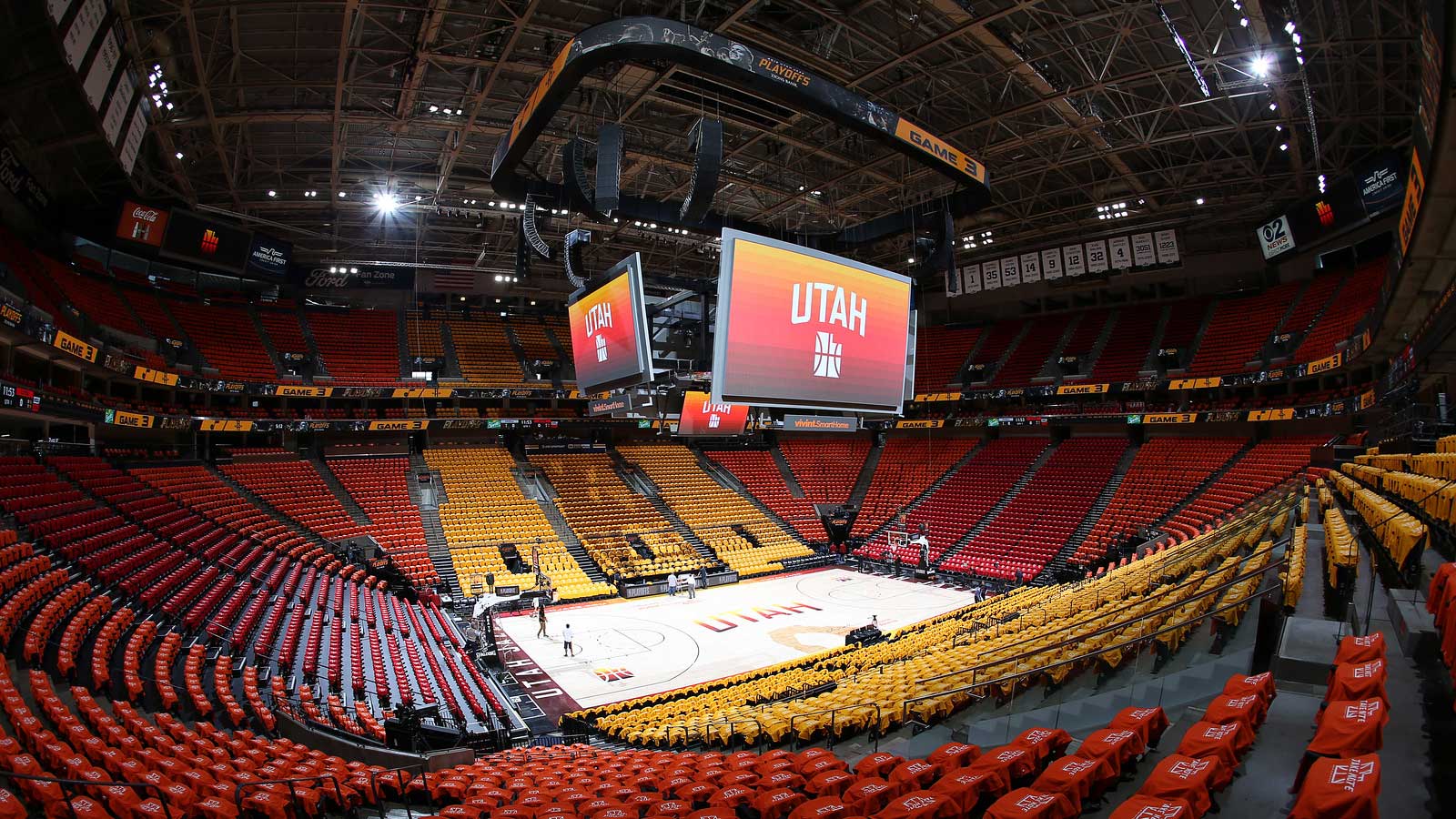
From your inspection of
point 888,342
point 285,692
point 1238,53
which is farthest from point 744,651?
point 1238,53

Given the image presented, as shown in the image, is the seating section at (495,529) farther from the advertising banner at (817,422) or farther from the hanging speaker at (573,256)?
the hanging speaker at (573,256)

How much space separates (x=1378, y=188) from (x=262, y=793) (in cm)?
2701

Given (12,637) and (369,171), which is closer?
(12,637)

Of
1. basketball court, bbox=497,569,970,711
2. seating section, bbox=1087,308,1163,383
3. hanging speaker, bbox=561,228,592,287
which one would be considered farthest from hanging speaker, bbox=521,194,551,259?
seating section, bbox=1087,308,1163,383

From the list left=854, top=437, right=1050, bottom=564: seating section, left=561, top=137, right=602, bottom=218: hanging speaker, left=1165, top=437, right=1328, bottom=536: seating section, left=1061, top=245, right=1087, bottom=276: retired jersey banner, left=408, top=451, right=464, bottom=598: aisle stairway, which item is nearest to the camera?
left=561, top=137, right=602, bottom=218: hanging speaker

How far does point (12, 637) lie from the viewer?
31.2ft

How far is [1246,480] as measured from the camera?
76.7 feet

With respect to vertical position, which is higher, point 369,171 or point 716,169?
point 369,171

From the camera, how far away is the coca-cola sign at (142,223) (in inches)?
811

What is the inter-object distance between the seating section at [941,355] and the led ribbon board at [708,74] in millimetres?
24615

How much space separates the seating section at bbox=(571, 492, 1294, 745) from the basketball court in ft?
5.18

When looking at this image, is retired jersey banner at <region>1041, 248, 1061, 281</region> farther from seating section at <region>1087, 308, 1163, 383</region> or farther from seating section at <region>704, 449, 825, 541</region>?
seating section at <region>704, 449, 825, 541</region>

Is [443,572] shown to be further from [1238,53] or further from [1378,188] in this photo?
[1378,188]

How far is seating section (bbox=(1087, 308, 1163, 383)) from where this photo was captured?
30.6 meters
